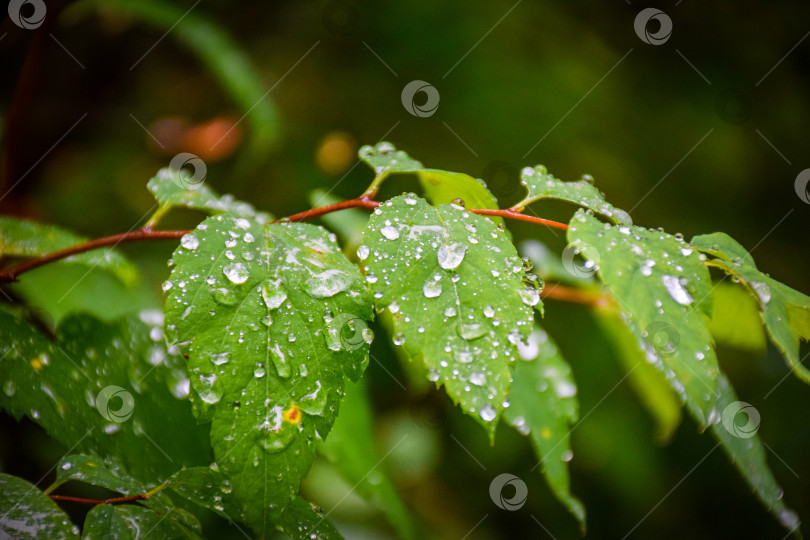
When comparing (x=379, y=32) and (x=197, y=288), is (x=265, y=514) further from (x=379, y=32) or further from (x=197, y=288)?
(x=379, y=32)

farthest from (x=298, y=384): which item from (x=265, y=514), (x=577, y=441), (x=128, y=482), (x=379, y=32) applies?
(x=379, y=32)

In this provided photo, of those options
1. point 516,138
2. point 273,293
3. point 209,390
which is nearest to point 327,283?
point 273,293

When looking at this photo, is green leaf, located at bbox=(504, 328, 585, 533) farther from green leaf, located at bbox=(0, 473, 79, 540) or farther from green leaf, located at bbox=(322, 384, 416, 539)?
green leaf, located at bbox=(0, 473, 79, 540)

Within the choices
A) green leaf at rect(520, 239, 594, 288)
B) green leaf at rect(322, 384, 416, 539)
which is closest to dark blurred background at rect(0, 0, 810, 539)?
green leaf at rect(520, 239, 594, 288)

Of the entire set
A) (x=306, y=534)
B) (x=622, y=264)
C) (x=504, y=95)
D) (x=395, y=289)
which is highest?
(x=504, y=95)

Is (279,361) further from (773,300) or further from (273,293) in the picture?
(773,300)

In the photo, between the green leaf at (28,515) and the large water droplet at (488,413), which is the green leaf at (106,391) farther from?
the large water droplet at (488,413)

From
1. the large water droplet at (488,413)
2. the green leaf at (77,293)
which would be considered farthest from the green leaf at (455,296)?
the green leaf at (77,293)
